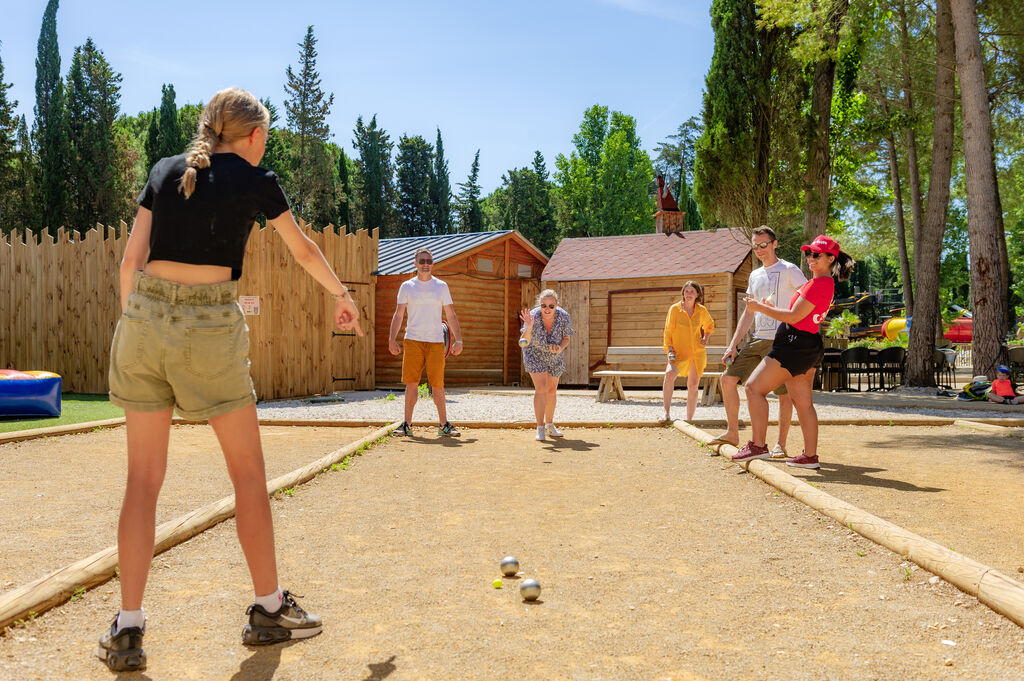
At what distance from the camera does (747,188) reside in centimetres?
1767

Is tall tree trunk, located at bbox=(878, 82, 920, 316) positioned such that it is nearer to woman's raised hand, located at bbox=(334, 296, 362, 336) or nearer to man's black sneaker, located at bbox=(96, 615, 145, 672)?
woman's raised hand, located at bbox=(334, 296, 362, 336)

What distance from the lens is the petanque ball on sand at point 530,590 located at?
10.9 ft

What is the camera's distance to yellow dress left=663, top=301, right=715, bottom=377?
10.3 meters

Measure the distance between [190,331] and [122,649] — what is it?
1.06 m

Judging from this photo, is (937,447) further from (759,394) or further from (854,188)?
(854,188)

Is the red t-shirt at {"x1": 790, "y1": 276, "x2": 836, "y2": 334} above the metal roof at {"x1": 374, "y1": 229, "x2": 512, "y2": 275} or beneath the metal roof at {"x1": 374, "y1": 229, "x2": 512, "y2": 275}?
beneath

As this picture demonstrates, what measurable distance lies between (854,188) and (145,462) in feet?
67.9

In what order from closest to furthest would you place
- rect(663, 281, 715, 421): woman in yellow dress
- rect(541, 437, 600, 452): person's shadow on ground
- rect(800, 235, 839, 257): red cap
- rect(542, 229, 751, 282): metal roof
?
rect(800, 235, 839, 257): red cap
rect(541, 437, 600, 452): person's shadow on ground
rect(663, 281, 715, 421): woman in yellow dress
rect(542, 229, 751, 282): metal roof

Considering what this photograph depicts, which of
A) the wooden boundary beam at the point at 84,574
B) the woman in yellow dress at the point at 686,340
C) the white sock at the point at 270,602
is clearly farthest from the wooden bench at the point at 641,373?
the white sock at the point at 270,602

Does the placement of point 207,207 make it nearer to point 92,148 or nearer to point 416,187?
point 92,148

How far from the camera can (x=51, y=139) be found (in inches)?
1326

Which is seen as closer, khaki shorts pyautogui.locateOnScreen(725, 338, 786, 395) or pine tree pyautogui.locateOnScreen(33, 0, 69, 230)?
khaki shorts pyautogui.locateOnScreen(725, 338, 786, 395)

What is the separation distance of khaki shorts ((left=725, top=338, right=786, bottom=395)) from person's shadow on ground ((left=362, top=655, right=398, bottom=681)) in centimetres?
526

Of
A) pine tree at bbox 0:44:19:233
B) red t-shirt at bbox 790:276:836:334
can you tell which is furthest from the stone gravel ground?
pine tree at bbox 0:44:19:233
